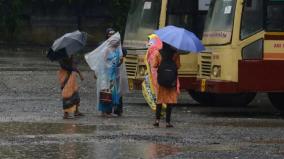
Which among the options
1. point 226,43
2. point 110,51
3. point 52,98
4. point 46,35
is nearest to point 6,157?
point 110,51

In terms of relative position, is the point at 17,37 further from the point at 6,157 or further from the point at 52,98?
the point at 6,157

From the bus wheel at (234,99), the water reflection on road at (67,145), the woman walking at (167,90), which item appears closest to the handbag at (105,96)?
the woman walking at (167,90)

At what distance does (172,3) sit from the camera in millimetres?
17844

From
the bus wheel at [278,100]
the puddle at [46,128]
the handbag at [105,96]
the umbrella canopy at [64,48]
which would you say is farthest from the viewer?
the bus wheel at [278,100]

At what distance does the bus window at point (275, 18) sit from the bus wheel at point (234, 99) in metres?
3.16

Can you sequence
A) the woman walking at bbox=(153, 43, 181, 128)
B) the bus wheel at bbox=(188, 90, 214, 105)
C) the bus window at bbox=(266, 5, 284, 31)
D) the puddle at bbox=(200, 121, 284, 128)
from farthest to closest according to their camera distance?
the bus wheel at bbox=(188, 90, 214, 105) < the bus window at bbox=(266, 5, 284, 31) < the puddle at bbox=(200, 121, 284, 128) < the woman walking at bbox=(153, 43, 181, 128)

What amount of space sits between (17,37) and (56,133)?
38.4 m

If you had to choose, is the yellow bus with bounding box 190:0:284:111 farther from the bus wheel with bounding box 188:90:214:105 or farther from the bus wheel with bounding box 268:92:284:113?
the bus wheel with bounding box 188:90:214:105

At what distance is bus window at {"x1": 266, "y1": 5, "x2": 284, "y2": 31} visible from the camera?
15.6 meters

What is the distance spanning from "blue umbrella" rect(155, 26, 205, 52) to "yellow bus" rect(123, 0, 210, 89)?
11.3 ft

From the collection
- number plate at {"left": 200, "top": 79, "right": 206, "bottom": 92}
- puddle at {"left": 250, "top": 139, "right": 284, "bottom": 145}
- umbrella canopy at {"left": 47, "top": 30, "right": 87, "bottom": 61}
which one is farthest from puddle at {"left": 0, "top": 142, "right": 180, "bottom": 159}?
Result: number plate at {"left": 200, "top": 79, "right": 206, "bottom": 92}

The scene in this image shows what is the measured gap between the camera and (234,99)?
61.6 ft

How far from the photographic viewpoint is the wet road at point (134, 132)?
10.9 m

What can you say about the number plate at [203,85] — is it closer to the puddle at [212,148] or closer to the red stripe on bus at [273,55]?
the red stripe on bus at [273,55]
